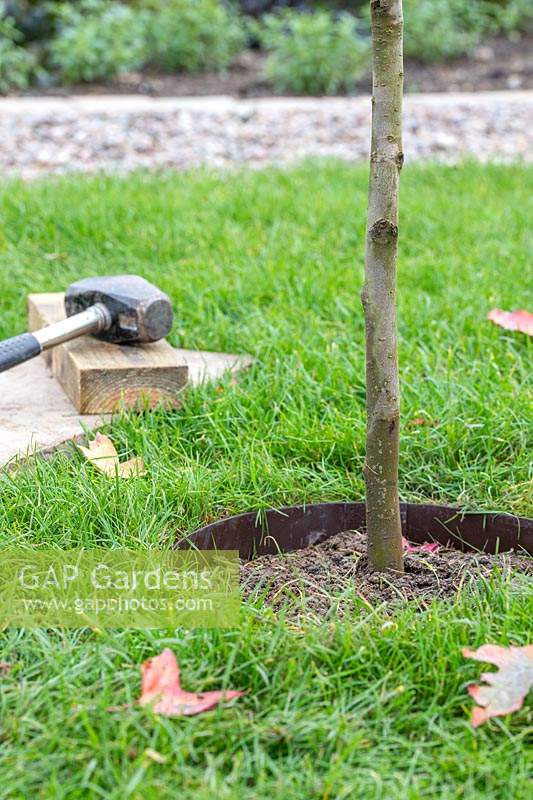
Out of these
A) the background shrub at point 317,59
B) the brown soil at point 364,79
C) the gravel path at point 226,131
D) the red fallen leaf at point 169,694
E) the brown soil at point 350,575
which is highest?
the background shrub at point 317,59

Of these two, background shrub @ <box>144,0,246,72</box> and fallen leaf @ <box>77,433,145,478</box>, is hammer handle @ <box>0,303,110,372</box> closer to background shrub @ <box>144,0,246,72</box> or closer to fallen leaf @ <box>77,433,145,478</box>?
fallen leaf @ <box>77,433,145,478</box>

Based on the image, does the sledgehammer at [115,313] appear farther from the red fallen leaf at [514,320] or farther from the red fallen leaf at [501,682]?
the red fallen leaf at [501,682]

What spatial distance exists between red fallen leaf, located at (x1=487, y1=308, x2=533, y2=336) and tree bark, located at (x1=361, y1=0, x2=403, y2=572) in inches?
53.1

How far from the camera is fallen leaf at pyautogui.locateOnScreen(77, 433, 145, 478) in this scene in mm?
2414

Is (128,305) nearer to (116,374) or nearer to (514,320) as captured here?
(116,374)

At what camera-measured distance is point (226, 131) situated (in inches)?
274

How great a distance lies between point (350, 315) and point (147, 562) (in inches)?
63.5

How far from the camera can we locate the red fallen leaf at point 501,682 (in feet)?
5.42

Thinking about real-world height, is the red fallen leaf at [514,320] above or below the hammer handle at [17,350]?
below

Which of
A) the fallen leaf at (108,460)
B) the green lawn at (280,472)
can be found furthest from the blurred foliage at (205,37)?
the fallen leaf at (108,460)

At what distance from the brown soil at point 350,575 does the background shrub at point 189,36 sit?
767cm

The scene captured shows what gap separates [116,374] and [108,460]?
319 mm

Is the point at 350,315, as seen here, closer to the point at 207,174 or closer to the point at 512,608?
the point at 512,608

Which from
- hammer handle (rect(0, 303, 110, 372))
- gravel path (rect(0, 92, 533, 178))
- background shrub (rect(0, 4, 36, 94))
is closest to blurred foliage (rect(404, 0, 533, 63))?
gravel path (rect(0, 92, 533, 178))
